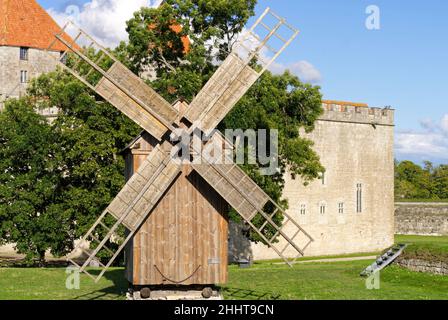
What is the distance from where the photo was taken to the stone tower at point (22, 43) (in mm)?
61000

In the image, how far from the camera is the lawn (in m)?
22.0

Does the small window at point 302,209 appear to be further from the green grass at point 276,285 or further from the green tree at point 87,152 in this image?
the green grass at point 276,285

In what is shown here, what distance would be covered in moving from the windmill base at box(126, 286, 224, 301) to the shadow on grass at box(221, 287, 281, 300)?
141 centimetres

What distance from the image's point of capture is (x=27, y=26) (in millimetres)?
61812

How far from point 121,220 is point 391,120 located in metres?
39.4

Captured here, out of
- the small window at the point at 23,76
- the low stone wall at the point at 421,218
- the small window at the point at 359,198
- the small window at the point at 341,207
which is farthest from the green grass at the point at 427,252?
the small window at the point at 23,76

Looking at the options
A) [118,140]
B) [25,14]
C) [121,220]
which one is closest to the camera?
[121,220]

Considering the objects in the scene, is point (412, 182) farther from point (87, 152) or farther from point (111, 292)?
point (111, 292)

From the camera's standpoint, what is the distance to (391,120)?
55.9 m

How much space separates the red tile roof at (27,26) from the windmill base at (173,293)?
43.1 metres

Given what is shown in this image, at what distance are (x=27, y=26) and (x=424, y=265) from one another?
4329 cm
